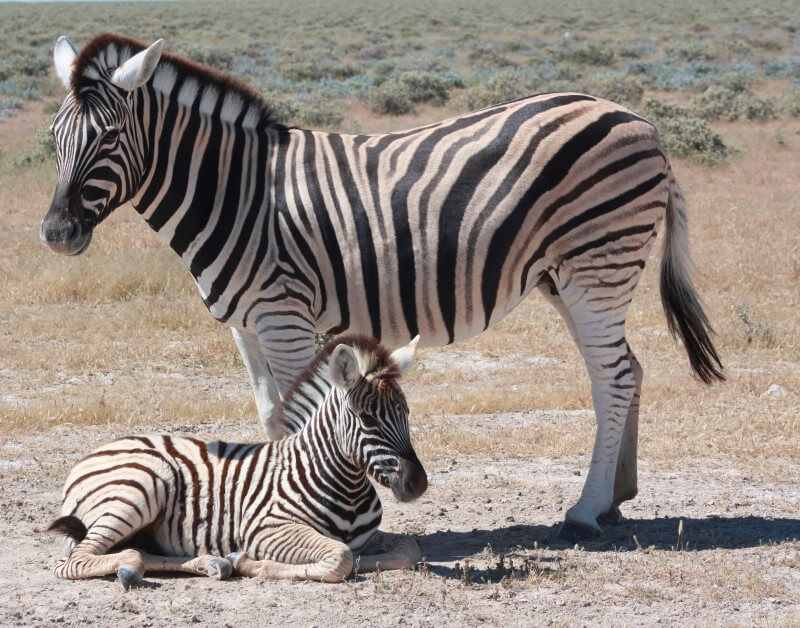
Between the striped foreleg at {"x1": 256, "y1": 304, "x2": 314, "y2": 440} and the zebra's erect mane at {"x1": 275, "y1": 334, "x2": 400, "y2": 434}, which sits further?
the striped foreleg at {"x1": 256, "y1": 304, "x2": 314, "y2": 440}

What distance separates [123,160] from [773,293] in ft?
28.3

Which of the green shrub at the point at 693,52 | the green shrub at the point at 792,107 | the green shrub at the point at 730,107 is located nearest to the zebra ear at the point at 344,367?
the green shrub at the point at 730,107

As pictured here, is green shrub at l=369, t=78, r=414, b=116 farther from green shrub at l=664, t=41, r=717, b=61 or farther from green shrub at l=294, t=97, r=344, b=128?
green shrub at l=664, t=41, r=717, b=61

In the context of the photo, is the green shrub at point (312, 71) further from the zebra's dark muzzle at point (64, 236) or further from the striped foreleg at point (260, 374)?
the zebra's dark muzzle at point (64, 236)

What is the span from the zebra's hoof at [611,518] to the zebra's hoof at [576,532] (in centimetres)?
22

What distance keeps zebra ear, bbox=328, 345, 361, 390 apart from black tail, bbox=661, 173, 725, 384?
258 cm

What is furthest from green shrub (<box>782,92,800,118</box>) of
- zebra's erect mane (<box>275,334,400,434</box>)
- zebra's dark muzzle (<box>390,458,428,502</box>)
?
zebra's dark muzzle (<box>390,458,428,502</box>)

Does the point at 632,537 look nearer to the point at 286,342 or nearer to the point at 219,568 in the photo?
the point at 286,342

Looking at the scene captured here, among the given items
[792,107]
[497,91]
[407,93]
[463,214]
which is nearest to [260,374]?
[463,214]

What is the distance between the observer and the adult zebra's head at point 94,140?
5.89 m

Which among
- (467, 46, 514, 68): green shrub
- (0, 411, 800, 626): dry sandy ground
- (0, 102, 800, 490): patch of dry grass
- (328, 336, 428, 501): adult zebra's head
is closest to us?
(0, 411, 800, 626): dry sandy ground

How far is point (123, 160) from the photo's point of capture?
6.16m

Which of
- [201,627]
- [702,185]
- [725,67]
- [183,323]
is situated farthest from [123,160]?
[725,67]

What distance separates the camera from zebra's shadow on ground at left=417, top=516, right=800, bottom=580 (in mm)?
5980
